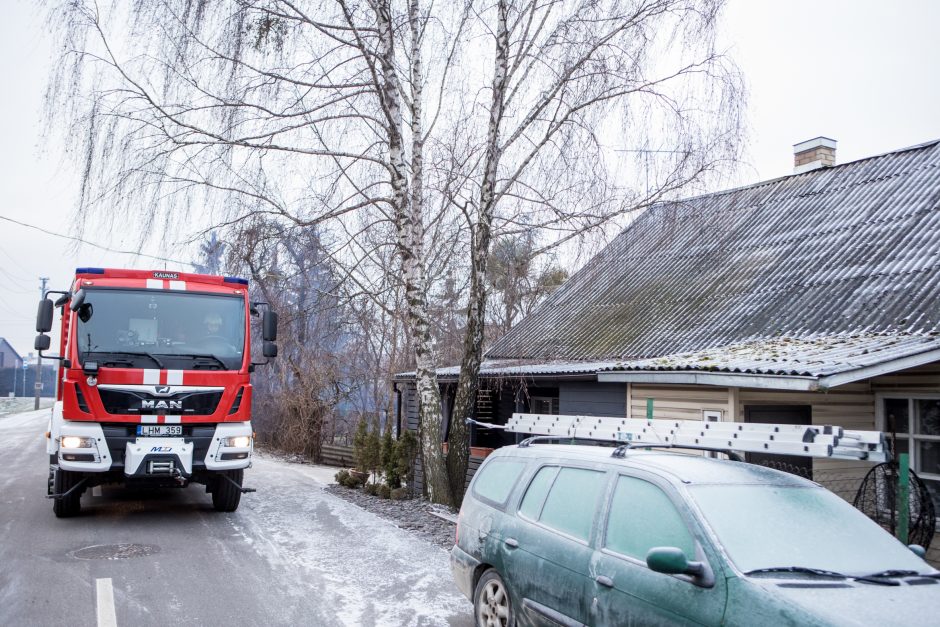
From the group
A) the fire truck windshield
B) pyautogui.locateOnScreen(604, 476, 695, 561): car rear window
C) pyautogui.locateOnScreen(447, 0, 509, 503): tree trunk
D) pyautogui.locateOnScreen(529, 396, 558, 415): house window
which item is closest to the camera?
pyautogui.locateOnScreen(604, 476, 695, 561): car rear window

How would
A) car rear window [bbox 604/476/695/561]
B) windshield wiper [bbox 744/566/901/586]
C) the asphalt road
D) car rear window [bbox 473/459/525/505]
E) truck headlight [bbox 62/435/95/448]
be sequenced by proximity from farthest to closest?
truck headlight [bbox 62/435/95/448], the asphalt road, car rear window [bbox 473/459/525/505], car rear window [bbox 604/476/695/561], windshield wiper [bbox 744/566/901/586]

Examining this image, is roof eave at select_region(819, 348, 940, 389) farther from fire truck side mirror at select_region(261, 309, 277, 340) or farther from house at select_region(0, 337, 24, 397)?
house at select_region(0, 337, 24, 397)

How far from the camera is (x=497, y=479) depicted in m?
5.88

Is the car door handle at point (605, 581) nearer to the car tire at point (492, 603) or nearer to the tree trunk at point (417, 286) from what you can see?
the car tire at point (492, 603)

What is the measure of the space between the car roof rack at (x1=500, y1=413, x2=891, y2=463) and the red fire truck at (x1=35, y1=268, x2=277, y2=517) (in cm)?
431

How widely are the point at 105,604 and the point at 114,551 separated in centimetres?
211

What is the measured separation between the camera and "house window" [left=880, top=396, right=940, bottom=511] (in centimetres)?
873

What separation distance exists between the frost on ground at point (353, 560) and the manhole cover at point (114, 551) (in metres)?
1.19

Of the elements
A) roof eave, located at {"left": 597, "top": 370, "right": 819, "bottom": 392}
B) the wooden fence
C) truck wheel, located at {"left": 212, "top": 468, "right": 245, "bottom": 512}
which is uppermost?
roof eave, located at {"left": 597, "top": 370, "right": 819, "bottom": 392}

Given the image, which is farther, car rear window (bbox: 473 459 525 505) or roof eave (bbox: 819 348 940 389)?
roof eave (bbox: 819 348 940 389)

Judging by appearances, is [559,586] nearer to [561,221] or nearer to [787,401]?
[787,401]

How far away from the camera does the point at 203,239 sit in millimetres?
11414

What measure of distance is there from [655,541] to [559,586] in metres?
0.81

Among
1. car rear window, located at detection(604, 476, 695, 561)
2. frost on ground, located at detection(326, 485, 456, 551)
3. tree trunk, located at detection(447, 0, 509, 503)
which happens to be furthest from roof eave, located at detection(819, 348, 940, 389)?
tree trunk, located at detection(447, 0, 509, 503)
